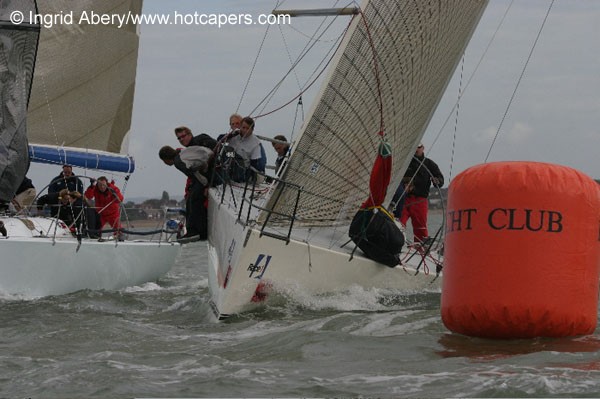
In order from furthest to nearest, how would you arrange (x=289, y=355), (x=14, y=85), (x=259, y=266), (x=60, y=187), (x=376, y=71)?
(x=60, y=187) → (x=14, y=85) → (x=376, y=71) → (x=259, y=266) → (x=289, y=355)

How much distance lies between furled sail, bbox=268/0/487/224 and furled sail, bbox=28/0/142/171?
696 centimetres

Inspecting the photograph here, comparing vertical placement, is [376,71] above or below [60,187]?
above

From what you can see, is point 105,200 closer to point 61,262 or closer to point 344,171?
point 61,262

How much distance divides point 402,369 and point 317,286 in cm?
336

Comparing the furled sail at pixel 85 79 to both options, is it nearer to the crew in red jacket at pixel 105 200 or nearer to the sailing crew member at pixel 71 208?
the crew in red jacket at pixel 105 200

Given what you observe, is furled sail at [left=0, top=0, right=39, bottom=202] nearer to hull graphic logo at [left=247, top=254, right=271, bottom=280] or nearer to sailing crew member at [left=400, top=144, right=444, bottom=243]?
sailing crew member at [left=400, top=144, right=444, bottom=243]

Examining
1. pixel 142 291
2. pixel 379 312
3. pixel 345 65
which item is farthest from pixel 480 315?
pixel 142 291

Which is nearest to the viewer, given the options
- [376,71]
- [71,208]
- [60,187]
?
[376,71]

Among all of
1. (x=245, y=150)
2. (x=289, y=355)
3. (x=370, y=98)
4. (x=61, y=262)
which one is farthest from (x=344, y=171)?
(x=289, y=355)

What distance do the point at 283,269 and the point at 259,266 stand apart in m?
0.26

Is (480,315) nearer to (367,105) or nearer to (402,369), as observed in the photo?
(402,369)

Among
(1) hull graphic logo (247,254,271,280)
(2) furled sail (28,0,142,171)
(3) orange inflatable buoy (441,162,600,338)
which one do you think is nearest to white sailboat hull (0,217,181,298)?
(2) furled sail (28,0,142,171)

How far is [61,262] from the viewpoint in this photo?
13812mm

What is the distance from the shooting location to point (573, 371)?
7250 mm
